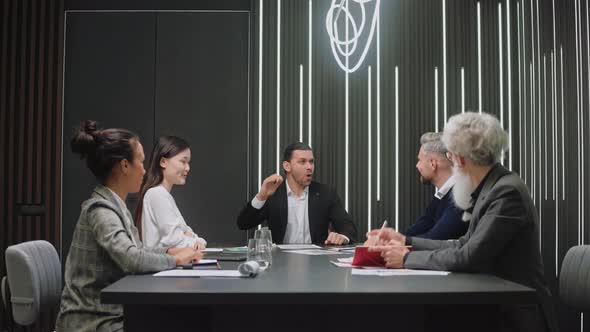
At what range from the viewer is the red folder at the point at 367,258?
263 cm

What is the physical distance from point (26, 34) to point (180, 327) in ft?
13.0

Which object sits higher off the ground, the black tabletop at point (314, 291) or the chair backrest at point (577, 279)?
the black tabletop at point (314, 291)

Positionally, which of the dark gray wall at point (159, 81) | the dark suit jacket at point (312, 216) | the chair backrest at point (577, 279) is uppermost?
the dark gray wall at point (159, 81)

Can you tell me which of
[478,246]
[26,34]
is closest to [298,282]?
[478,246]

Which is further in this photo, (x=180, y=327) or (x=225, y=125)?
(x=225, y=125)

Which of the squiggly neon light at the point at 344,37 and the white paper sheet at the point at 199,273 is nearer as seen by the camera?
the white paper sheet at the point at 199,273

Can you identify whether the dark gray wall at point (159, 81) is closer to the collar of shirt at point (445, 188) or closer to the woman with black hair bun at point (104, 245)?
the collar of shirt at point (445, 188)

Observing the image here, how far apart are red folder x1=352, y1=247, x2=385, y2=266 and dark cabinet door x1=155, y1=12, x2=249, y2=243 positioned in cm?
256

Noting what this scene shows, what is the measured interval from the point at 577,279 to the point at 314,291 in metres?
1.83

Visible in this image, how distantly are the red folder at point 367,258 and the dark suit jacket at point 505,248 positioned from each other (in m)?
0.15

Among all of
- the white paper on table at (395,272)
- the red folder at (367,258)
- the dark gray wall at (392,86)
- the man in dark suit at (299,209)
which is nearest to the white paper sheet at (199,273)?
the white paper on table at (395,272)

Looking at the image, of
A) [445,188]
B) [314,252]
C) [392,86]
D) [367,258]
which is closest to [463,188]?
[367,258]

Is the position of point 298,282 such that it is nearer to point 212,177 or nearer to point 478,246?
point 478,246

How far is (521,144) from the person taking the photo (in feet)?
16.3
